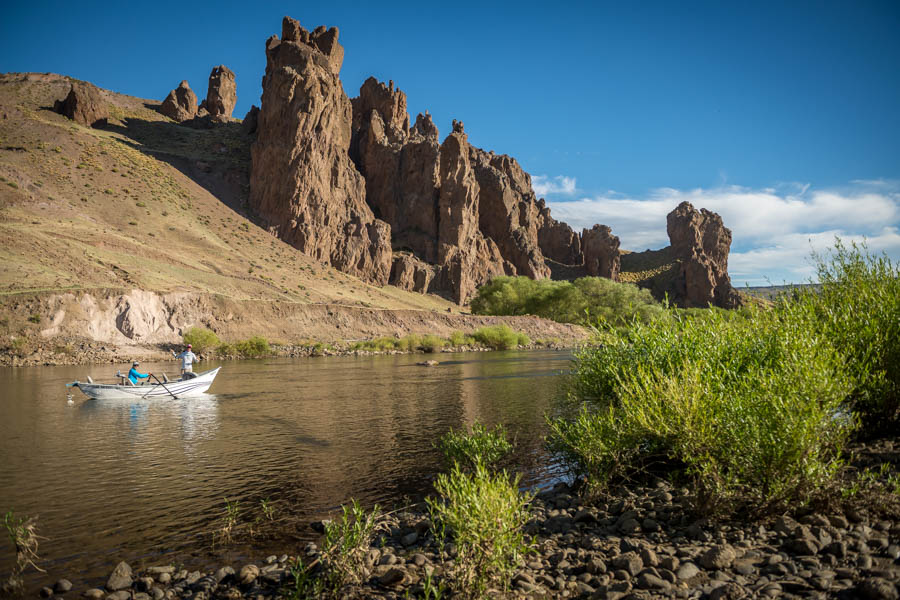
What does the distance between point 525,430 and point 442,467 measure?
4.68 metres

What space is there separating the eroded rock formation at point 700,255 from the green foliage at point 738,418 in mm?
142341

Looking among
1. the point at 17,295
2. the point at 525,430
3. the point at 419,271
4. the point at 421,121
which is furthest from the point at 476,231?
the point at 525,430

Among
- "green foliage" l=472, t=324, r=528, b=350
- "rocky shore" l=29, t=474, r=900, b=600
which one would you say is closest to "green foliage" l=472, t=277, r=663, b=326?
"green foliage" l=472, t=324, r=528, b=350

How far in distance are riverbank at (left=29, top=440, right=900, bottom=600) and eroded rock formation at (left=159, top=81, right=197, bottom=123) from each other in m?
151

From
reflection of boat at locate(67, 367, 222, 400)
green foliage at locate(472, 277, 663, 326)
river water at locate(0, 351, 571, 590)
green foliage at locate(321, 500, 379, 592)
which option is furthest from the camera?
green foliage at locate(472, 277, 663, 326)

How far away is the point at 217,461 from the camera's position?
13547mm

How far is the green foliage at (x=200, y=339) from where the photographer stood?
50.2 metres

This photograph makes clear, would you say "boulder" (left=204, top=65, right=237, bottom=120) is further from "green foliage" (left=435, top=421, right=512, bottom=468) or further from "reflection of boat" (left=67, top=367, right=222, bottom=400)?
"green foliage" (left=435, top=421, right=512, bottom=468)

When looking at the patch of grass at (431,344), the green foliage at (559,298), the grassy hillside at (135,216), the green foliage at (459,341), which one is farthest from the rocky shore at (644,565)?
the green foliage at (559,298)

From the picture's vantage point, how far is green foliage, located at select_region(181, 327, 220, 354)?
5022cm

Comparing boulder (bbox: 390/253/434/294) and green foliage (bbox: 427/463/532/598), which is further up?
boulder (bbox: 390/253/434/294)

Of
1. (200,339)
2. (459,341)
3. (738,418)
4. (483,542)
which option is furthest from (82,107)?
(738,418)

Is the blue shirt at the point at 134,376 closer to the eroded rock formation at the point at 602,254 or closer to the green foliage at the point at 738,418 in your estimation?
the green foliage at the point at 738,418

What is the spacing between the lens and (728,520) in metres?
7.74
